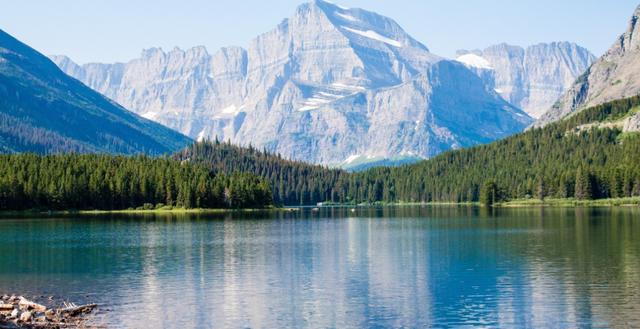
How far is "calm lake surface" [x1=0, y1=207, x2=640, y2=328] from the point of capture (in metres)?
60.3

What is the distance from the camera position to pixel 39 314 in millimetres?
57156

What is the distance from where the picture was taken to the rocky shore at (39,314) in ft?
174

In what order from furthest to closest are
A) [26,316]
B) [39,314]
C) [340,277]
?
1. [340,277]
2. [39,314]
3. [26,316]

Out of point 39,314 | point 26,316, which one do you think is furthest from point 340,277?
point 26,316

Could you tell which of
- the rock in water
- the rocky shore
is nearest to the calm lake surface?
the rocky shore

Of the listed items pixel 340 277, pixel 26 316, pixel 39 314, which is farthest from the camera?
pixel 340 277

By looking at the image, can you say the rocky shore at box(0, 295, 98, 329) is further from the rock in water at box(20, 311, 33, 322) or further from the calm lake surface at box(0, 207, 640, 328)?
the calm lake surface at box(0, 207, 640, 328)

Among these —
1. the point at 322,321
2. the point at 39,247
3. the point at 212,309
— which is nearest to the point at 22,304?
the point at 212,309

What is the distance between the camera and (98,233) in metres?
144

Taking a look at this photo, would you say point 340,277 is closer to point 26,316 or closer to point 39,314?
point 39,314

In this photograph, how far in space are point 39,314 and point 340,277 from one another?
3317 cm

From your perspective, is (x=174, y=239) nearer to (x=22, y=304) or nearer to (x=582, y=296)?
(x=22, y=304)

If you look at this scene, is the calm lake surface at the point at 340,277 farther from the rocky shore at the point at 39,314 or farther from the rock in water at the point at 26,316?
the rock in water at the point at 26,316

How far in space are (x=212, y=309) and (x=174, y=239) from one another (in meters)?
67.7
